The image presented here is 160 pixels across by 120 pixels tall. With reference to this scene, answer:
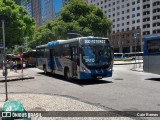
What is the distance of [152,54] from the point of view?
18.7 metres

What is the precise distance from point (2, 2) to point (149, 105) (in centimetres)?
3426

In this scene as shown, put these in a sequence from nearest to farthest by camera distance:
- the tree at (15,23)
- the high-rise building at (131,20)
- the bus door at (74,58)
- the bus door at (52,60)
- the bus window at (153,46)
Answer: the bus door at (74,58)
the bus window at (153,46)
the bus door at (52,60)
the tree at (15,23)
the high-rise building at (131,20)

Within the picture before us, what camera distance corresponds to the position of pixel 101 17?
180 ft

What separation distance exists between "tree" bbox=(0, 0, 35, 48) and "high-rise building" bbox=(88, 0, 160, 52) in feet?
177

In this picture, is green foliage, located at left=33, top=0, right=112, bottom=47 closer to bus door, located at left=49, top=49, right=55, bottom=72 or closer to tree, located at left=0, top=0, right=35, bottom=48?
tree, located at left=0, top=0, right=35, bottom=48

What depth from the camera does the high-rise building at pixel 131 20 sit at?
312ft

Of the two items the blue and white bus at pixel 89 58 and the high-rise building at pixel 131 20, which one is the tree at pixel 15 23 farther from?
the high-rise building at pixel 131 20

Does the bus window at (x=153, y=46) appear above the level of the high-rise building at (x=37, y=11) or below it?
below

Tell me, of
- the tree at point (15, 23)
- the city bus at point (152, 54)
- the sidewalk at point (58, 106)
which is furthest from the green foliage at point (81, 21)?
the sidewalk at point (58, 106)

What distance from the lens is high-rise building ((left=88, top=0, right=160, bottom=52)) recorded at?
312 ft

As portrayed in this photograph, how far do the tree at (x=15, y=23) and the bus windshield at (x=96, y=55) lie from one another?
76.4 ft

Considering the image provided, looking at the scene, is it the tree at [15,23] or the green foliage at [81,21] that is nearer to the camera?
the tree at [15,23]

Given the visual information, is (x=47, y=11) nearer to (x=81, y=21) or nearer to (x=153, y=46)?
(x=81, y=21)

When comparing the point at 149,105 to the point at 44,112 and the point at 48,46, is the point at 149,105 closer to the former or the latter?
the point at 44,112
